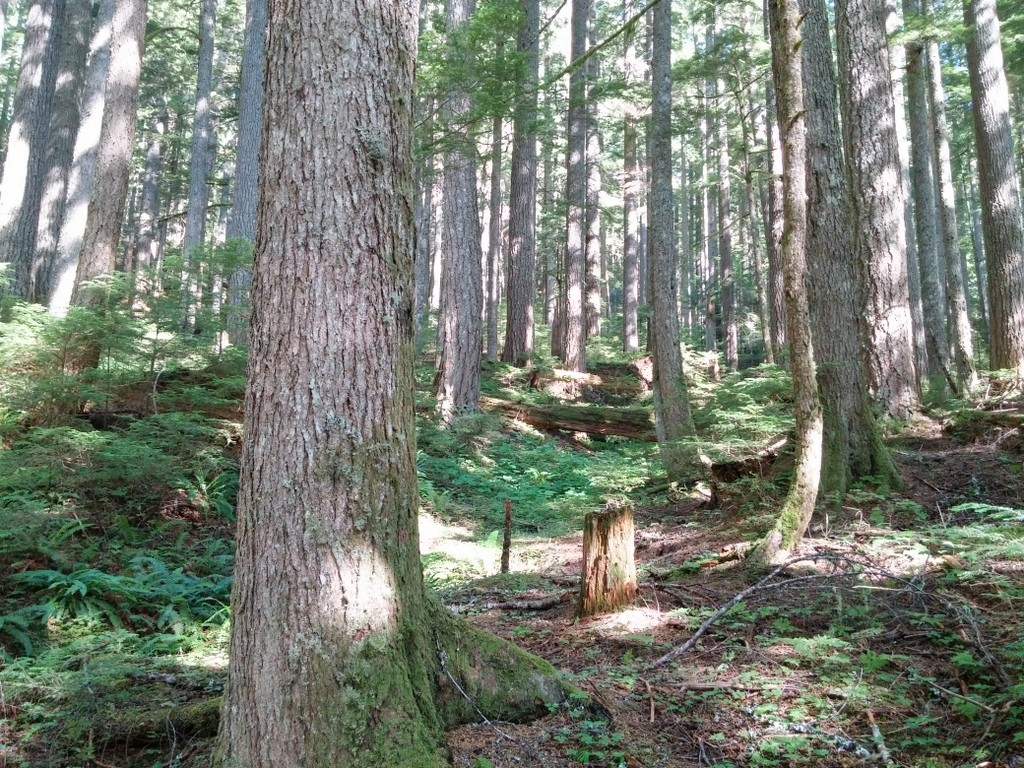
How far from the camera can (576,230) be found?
17328 mm

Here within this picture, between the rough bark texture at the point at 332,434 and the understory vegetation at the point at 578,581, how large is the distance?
1.98 feet

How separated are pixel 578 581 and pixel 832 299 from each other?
3810mm

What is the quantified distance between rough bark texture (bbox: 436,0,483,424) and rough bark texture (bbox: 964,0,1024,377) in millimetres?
8309

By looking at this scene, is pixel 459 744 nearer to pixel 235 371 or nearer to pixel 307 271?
pixel 307 271

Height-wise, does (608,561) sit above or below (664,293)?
below

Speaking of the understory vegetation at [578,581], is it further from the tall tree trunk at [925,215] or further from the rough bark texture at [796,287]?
the tall tree trunk at [925,215]

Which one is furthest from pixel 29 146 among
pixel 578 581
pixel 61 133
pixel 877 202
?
pixel 877 202

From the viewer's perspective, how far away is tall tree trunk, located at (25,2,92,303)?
16578 millimetres

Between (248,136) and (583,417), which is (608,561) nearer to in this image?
(583,417)

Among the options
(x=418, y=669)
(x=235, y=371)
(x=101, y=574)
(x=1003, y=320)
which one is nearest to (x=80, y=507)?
(x=101, y=574)

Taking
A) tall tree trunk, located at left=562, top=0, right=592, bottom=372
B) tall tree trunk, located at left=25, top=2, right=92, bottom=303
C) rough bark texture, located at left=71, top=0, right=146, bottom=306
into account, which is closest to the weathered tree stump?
rough bark texture, located at left=71, top=0, right=146, bottom=306

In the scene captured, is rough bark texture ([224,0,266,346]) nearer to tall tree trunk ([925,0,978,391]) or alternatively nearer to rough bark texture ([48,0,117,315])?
rough bark texture ([48,0,117,315])

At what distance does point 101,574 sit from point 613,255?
162 ft

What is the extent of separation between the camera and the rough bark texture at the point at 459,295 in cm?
1220
